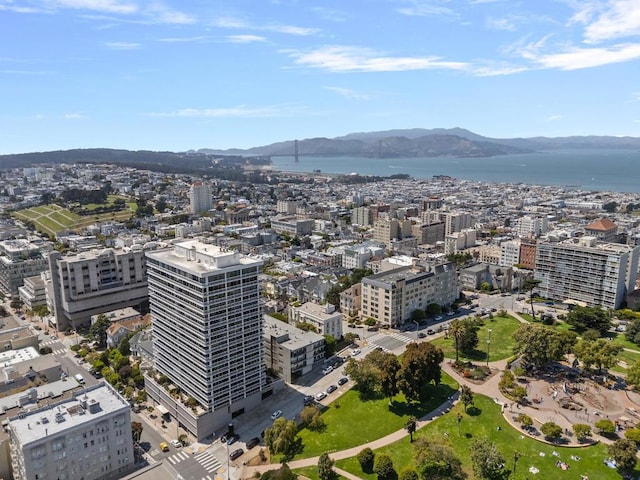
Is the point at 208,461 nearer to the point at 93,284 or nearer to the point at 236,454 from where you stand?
the point at 236,454

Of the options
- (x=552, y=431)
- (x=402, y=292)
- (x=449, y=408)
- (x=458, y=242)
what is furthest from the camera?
(x=458, y=242)

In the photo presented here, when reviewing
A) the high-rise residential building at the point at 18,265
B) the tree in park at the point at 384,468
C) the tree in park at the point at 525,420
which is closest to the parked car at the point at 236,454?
the tree in park at the point at 384,468

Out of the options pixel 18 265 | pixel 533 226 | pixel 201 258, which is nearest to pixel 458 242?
pixel 533 226

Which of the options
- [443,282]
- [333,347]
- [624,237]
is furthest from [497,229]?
[333,347]

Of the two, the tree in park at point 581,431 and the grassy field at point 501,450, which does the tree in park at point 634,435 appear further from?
the tree in park at point 581,431

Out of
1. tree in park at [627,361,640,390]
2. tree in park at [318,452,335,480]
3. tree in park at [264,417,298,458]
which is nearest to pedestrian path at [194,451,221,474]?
tree in park at [264,417,298,458]
